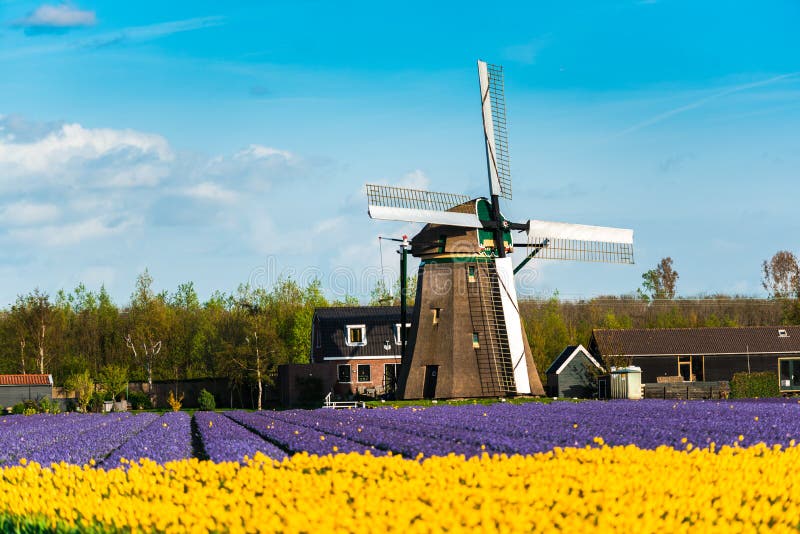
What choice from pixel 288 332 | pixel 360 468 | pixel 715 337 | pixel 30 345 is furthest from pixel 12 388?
pixel 360 468

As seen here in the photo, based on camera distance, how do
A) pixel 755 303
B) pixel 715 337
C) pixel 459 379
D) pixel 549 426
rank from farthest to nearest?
pixel 755 303 < pixel 715 337 < pixel 459 379 < pixel 549 426

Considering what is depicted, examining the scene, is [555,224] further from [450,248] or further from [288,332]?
[288,332]

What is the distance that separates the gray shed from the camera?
58.7 metres

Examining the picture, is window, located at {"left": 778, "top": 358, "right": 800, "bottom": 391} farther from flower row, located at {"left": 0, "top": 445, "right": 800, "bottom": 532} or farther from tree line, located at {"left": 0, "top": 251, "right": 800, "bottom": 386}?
flower row, located at {"left": 0, "top": 445, "right": 800, "bottom": 532}

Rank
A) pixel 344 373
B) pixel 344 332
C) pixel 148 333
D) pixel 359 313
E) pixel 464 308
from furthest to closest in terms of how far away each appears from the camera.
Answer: pixel 148 333, pixel 359 313, pixel 344 332, pixel 344 373, pixel 464 308

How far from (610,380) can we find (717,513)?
129 ft

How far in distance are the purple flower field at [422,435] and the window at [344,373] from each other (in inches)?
1360

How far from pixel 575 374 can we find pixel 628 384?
12720mm

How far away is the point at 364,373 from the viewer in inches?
2574

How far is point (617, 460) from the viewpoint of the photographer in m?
14.2

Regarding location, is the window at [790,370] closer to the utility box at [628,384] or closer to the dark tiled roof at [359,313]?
the dark tiled roof at [359,313]

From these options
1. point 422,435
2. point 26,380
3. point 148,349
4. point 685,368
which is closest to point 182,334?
point 148,349

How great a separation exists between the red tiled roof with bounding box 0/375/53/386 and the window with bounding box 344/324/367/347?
18406 mm

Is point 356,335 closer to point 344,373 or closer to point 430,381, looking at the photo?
point 344,373
